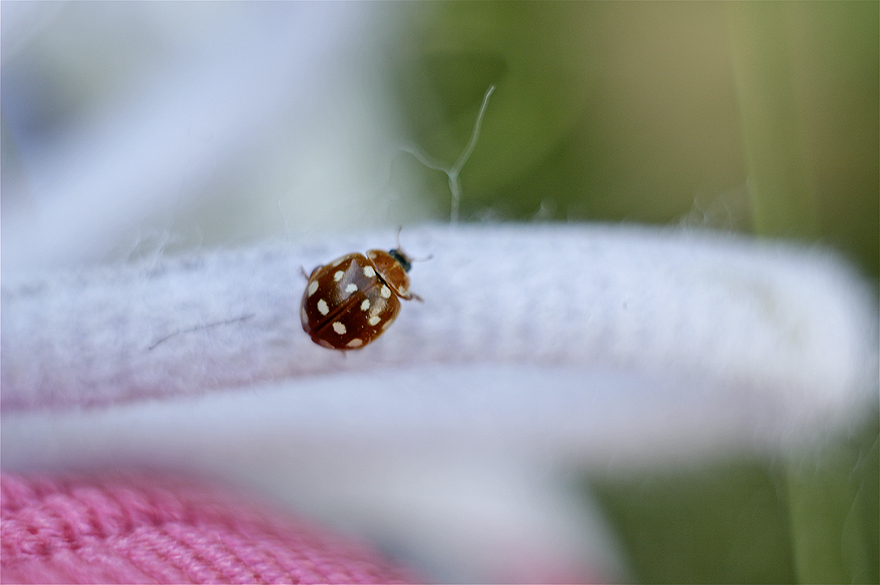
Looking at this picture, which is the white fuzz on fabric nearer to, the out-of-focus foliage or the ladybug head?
the ladybug head

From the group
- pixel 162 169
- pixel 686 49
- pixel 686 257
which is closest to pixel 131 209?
pixel 162 169

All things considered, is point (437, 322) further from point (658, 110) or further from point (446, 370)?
point (658, 110)

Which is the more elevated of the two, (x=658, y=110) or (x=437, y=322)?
(x=658, y=110)

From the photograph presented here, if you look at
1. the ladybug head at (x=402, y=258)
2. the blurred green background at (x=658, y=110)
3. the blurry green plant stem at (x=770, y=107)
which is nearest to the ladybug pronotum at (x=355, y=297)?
the ladybug head at (x=402, y=258)

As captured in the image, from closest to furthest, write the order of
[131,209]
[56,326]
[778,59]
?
[56,326], [131,209], [778,59]

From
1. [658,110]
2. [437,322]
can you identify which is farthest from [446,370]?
[658,110]

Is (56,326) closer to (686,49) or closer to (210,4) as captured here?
(210,4)

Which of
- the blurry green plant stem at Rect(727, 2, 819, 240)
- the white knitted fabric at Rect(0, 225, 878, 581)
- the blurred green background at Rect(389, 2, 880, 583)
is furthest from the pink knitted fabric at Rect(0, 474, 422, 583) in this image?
the blurry green plant stem at Rect(727, 2, 819, 240)
